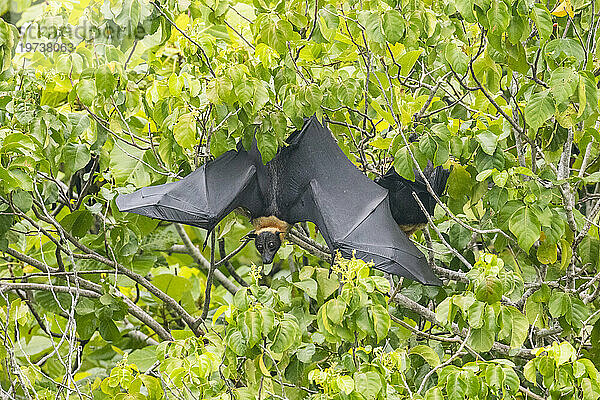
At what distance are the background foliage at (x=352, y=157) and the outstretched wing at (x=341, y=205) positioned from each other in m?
0.08

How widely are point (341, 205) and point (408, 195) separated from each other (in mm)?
268

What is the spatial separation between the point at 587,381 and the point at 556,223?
1.54 ft

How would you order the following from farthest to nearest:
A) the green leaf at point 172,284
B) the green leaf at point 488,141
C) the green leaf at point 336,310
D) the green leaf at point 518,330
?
the green leaf at point 172,284 → the green leaf at point 488,141 → the green leaf at point 518,330 → the green leaf at point 336,310

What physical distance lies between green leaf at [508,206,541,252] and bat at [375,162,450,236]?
1.02 feet

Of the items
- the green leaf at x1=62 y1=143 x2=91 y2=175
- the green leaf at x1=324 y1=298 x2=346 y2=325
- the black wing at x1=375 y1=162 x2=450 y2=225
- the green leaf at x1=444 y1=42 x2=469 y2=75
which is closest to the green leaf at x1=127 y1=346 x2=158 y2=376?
the green leaf at x1=62 y1=143 x2=91 y2=175

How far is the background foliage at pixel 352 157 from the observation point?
196 centimetres

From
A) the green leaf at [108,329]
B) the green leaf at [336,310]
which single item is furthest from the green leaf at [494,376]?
the green leaf at [108,329]

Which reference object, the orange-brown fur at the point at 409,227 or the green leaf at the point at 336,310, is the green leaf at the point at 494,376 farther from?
the orange-brown fur at the point at 409,227

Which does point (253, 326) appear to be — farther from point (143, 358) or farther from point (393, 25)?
point (143, 358)

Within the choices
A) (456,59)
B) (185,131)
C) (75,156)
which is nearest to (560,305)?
(456,59)

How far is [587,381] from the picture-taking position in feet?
6.14

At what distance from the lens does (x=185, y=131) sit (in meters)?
2.20

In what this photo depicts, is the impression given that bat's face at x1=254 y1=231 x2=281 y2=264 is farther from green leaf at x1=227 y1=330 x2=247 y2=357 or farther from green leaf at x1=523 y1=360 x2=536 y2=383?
green leaf at x1=523 y1=360 x2=536 y2=383

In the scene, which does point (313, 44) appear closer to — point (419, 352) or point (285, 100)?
point (285, 100)
